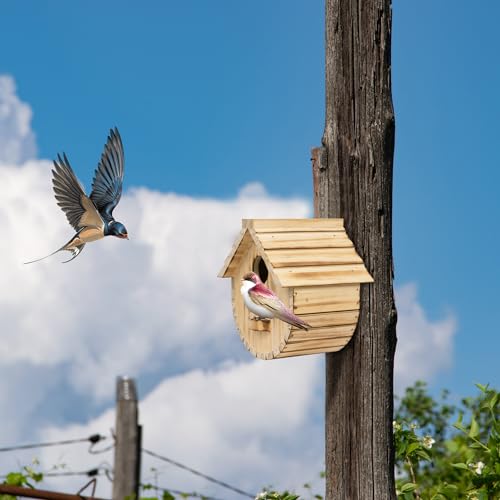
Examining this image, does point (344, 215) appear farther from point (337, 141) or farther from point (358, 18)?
point (358, 18)

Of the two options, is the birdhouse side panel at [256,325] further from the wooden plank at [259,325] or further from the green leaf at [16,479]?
the green leaf at [16,479]

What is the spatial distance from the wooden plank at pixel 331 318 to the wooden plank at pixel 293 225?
416mm

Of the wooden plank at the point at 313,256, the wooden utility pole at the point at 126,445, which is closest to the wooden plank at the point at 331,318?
the wooden plank at the point at 313,256

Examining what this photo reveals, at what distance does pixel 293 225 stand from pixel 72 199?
3.41 feet

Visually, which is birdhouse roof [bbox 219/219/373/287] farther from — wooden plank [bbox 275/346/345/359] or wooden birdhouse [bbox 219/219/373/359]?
wooden plank [bbox 275/346/345/359]

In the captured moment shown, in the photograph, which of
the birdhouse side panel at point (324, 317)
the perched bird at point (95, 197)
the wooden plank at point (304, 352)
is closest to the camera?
the perched bird at point (95, 197)

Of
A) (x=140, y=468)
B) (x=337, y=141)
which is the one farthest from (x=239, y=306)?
(x=140, y=468)

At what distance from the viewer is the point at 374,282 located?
4.00 meters

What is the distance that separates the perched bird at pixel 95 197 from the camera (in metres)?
3.60

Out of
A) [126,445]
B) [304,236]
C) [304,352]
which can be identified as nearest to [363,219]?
[304,236]

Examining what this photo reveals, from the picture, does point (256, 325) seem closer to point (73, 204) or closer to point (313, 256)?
point (313, 256)

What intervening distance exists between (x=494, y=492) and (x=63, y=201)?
2.73 meters

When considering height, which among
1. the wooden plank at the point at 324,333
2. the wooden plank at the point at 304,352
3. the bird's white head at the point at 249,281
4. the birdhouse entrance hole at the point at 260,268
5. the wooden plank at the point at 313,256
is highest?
the birdhouse entrance hole at the point at 260,268

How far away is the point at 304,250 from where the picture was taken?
386cm
